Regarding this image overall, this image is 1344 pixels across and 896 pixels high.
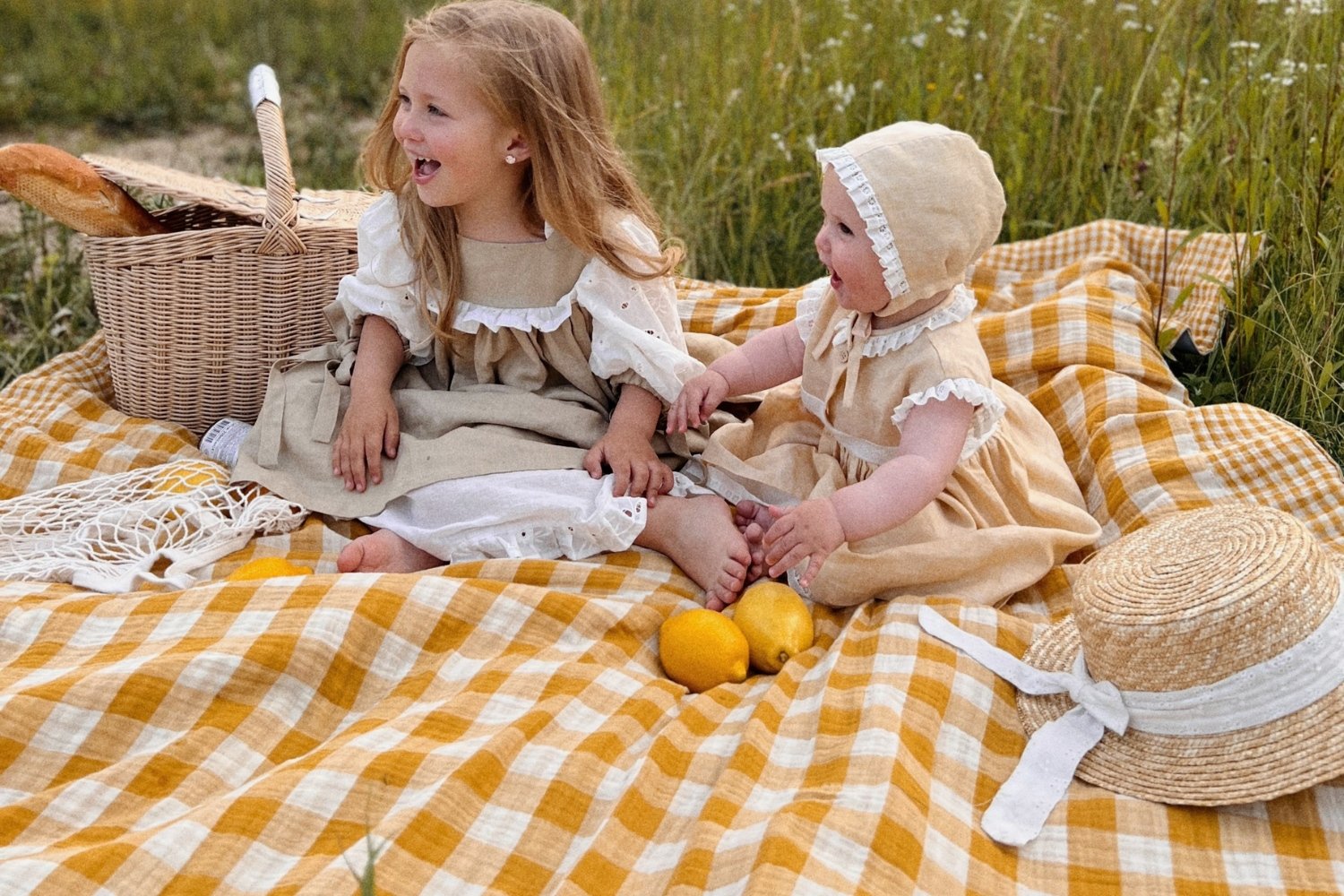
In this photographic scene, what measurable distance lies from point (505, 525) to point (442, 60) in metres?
0.90

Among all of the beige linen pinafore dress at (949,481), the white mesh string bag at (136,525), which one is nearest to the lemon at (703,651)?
the beige linen pinafore dress at (949,481)

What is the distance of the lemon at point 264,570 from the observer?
99.7 inches

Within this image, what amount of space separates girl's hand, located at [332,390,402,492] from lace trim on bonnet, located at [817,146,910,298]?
1.10m

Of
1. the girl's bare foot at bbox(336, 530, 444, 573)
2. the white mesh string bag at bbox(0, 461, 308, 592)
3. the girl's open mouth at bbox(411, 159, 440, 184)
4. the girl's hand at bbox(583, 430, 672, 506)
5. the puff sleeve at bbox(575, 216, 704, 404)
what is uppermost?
the girl's open mouth at bbox(411, 159, 440, 184)

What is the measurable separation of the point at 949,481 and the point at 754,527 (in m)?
0.38

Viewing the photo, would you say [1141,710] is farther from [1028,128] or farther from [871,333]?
[1028,128]

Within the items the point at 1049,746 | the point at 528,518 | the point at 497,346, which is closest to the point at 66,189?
the point at 497,346

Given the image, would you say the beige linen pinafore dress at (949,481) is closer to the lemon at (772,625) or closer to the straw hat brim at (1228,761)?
the lemon at (772,625)

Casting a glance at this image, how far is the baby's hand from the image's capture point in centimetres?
273

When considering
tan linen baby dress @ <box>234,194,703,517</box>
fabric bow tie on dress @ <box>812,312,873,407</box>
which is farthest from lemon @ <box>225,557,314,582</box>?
fabric bow tie on dress @ <box>812,312,873,407</box>

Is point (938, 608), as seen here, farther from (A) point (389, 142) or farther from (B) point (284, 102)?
(B) point (284, 102)

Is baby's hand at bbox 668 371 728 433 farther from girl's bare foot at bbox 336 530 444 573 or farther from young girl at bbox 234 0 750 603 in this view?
girl's bare foot at bbox 336 530 444 573

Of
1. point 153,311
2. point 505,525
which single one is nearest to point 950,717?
point 505,525

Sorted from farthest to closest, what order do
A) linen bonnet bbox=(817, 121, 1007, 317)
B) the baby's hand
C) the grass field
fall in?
the grass field, the baby's hand, linen bonnet bbox=(817, 121, 1007, 317)
